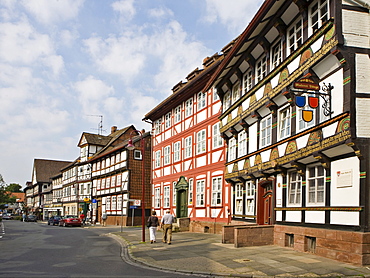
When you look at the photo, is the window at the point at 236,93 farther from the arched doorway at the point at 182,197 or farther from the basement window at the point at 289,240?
the arched doorway at the point at 182,197

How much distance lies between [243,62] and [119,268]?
40.7 feet

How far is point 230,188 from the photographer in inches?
981

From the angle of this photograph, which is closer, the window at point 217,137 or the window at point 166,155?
the window at point 217,137

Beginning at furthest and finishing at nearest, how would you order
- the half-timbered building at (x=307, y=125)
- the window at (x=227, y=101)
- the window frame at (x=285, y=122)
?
the window at (x=227, y=101), the window frame at (x=285, y=122), the half-timbered building at (x=307, y=125)

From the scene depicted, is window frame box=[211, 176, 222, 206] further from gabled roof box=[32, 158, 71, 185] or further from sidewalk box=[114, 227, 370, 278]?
gabled roof box=[32, 158, 71, 185]

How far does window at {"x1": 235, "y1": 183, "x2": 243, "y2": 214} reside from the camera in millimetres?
22750

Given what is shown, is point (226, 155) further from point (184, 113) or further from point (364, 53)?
point (364, 53)

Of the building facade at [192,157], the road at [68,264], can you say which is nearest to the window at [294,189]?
the road at [68,264]

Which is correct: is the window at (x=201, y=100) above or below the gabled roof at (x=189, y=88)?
below

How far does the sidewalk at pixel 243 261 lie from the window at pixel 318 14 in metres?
7.48

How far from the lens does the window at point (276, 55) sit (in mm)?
17744

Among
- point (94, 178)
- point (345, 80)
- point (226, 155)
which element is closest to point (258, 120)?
point (226, 155)

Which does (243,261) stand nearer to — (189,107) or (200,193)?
(200,193)

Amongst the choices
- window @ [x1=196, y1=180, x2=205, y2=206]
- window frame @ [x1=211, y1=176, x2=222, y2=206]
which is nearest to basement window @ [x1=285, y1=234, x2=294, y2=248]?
window frame @ [x1=211, y1=176, x2=222, y2=206]
